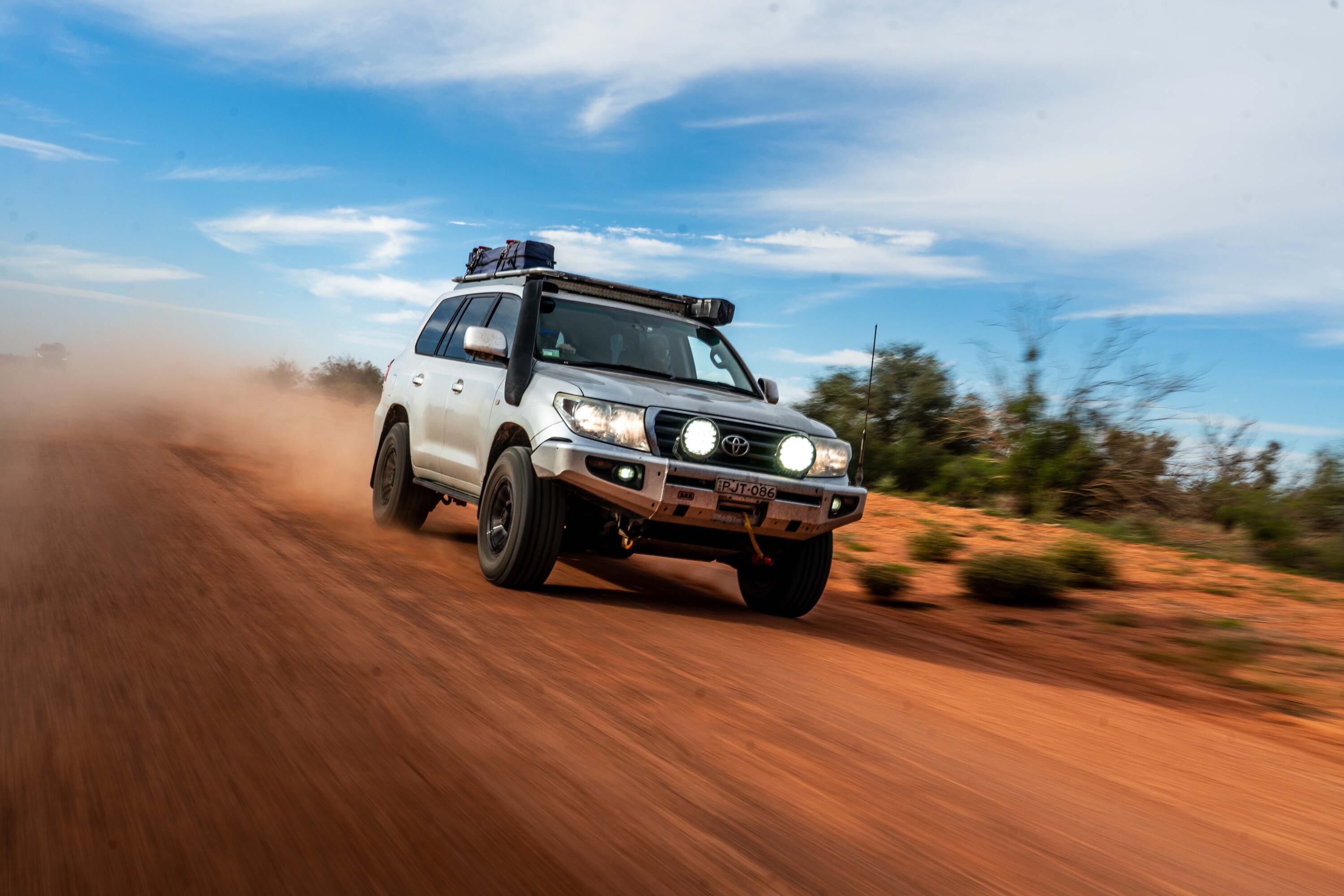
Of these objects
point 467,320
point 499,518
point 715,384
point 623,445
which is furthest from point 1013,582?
point 467,320

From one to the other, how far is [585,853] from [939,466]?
18245 mm

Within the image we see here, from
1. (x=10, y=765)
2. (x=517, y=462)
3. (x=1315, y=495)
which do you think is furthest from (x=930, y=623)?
(x=1315, y=495)

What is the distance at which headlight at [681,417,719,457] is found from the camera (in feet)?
Result: 20.5

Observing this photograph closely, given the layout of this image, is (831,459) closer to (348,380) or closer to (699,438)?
(699,438)

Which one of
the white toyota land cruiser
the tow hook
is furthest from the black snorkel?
the tow hook

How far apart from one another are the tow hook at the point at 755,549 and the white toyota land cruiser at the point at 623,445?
14 mm

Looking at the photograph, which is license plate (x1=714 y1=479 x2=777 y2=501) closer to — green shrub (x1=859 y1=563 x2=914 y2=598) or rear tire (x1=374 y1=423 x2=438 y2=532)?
green shrub (x1=859 y1=563 x2=914 y2=598)

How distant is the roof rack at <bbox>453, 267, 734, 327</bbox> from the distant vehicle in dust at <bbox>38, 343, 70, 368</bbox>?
5832cm

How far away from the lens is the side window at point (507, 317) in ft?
24.0

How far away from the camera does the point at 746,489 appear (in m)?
6.27

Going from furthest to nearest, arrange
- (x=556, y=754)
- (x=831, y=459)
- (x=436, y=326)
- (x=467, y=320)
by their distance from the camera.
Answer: (x=436, y=326)
(x=467, y=320)
(x=831, y=459)
(x=556, y=754)

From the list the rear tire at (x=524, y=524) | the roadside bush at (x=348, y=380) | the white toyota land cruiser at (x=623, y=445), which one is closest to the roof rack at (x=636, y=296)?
the white toyota land cruiser at (x=623, y=445)

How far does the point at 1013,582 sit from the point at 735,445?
3.93 m

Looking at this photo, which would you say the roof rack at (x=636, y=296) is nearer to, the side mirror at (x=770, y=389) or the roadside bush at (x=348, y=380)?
the side mirror at (x=770, y=389)
